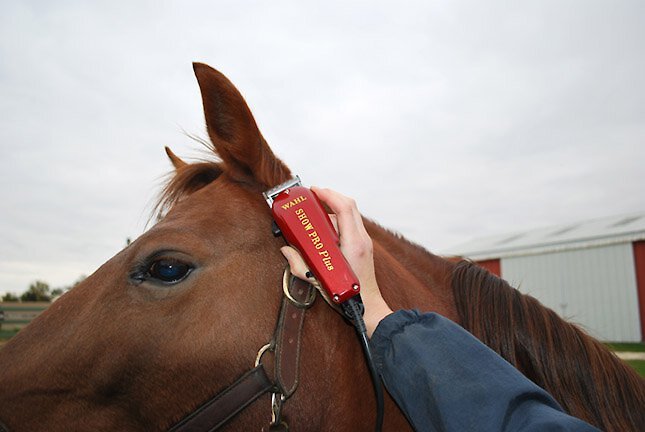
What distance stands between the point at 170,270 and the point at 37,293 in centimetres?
3856

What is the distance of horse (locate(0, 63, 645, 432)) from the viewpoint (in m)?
2.02

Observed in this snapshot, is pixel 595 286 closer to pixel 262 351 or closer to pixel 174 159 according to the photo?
pixel 174 159

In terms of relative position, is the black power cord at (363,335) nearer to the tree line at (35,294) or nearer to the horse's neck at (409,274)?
the horse's neck at (409,274)

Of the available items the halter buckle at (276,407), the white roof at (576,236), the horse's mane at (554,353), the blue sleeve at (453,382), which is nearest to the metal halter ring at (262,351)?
the halter buckle at (276,407)

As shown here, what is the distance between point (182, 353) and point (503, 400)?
1223 mm

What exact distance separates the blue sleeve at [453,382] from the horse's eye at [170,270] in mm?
838

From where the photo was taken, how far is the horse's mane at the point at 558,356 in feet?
7.32

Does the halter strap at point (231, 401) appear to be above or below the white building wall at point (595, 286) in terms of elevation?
above

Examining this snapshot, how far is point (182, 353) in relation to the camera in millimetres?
2010

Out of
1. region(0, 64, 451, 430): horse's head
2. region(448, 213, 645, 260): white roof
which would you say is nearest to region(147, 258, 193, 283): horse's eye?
region(0, 64, 451, 430): horse's head

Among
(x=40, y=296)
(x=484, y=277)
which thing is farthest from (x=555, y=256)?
(x=40, y=296)

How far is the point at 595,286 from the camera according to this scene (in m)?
25.4

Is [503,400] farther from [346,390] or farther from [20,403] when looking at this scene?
[20,403]

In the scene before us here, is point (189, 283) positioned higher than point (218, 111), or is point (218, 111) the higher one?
point (218, 111)
